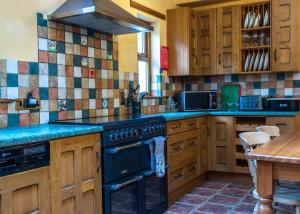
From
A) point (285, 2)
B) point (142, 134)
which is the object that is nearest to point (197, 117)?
point (142, 134)

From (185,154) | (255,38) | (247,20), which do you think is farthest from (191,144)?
(247,20)

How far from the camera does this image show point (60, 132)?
196 cm

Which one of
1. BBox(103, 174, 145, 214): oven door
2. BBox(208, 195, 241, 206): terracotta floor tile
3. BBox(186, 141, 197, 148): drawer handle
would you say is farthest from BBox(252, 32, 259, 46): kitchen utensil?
BBox(103, 174, 145, 214): oven door

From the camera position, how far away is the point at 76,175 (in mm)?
2102

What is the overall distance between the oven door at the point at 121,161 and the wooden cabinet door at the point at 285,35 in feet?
7.93

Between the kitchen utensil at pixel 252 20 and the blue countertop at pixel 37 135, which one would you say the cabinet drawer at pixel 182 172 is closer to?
the blue countertop at pixel 37 135

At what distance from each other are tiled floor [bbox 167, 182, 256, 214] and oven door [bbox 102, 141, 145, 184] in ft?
2.56

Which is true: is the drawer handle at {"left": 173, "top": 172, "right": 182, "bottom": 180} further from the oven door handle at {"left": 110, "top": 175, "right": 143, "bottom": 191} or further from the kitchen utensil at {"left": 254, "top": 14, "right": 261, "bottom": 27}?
the kitchen utensil at {"left": 254, "top": 14, "right": 261, "bottom": 27}

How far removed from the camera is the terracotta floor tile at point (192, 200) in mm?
3379

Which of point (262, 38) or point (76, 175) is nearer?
point (76, 175)

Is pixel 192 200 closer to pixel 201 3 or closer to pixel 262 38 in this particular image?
pixel 262 38

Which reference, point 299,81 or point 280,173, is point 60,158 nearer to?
point 280,173

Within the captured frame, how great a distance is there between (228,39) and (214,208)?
7.70ft

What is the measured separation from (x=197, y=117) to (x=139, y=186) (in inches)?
59.7
